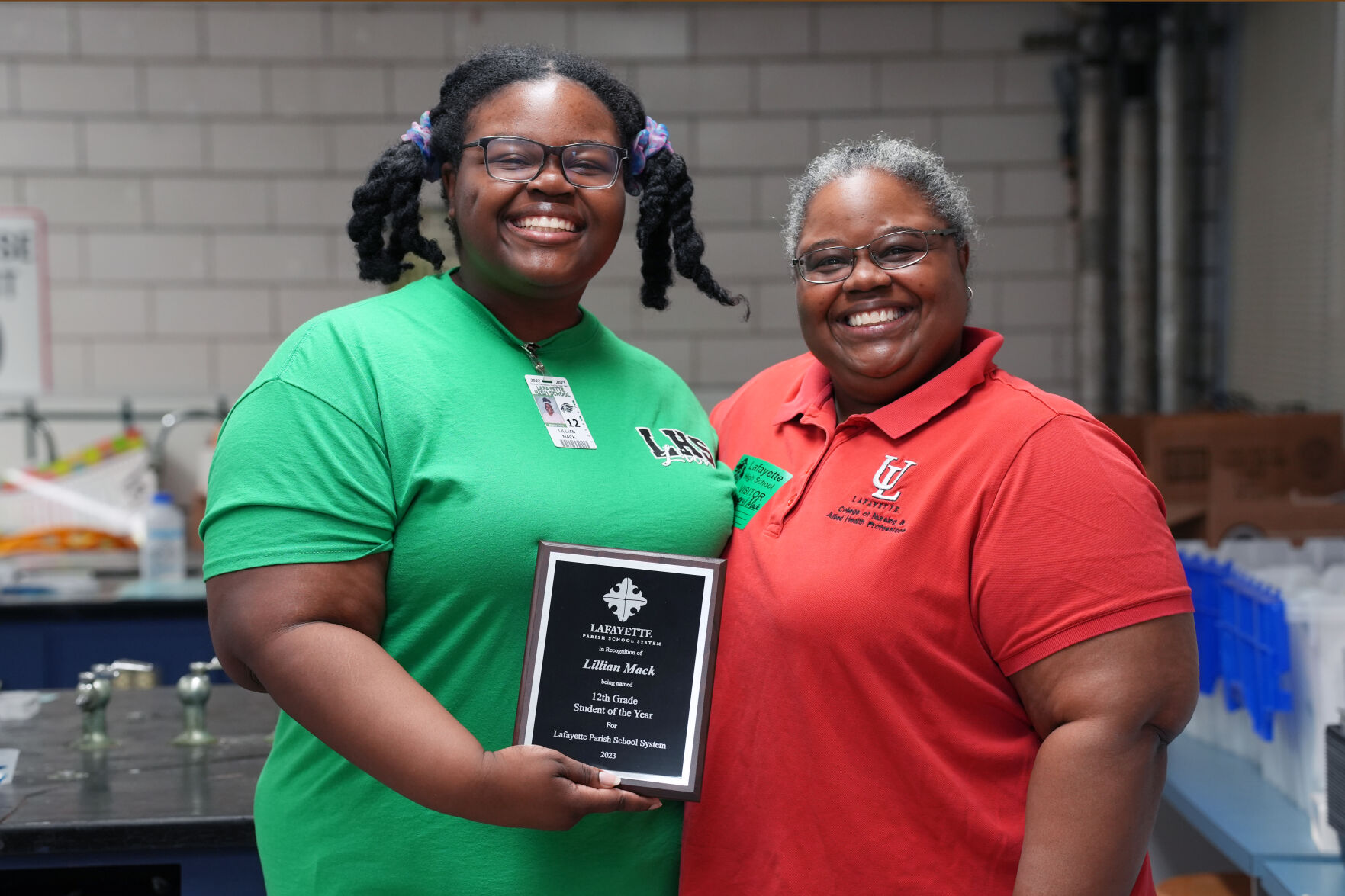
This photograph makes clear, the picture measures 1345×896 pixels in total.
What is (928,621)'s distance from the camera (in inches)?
49.9

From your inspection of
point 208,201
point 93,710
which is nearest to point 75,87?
point 208,201

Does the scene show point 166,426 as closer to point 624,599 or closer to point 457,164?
point 457,164

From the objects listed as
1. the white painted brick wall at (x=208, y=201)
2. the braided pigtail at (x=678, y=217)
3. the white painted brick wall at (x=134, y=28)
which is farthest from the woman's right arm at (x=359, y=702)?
the white painted brick wall at (x=134, y=28)

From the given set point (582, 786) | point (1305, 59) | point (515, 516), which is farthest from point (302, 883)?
point (1305, 59)

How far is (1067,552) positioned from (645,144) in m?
0.70

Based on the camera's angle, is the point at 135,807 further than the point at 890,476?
Yes

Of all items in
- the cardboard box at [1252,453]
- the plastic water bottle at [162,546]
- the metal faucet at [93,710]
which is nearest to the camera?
the metal faucet at [93,710]

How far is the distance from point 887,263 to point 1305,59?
3002 mm

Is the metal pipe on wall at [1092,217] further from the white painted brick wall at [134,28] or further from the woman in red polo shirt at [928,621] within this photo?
the white painted brick wall at [134,28]

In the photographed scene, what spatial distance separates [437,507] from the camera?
1.21 metres

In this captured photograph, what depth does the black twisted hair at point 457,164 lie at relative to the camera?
4.48 ft

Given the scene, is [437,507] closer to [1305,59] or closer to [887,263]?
[887,263]

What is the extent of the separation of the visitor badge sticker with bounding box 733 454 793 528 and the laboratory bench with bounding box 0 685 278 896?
2.62ft

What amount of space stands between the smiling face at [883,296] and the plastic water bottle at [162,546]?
282 centimetres
